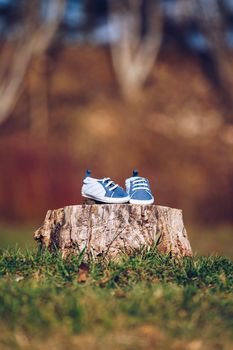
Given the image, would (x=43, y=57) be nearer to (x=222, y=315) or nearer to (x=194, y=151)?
(x=194, y=151)

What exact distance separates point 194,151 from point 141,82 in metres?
3.28

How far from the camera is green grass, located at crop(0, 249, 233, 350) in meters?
4.43

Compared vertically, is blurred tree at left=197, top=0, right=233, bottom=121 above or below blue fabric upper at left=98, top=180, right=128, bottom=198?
above

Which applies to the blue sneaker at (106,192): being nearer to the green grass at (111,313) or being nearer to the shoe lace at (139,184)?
the shoe lace at (139,184)

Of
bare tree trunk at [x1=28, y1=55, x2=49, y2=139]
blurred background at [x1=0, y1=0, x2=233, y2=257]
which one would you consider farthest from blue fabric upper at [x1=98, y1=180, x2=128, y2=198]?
bare tree trunk at [x1=28, y1=55, x2=49, y2=139]

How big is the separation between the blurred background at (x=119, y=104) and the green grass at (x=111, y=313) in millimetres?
9009

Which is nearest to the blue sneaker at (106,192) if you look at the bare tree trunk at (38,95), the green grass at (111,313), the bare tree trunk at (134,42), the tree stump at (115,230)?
the tree stump at (115,230)

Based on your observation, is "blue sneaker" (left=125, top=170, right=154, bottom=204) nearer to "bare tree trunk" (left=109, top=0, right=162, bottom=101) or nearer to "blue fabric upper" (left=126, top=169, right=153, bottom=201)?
"blue fabric upper" (left=126, top=169, right=153, bottom=201)

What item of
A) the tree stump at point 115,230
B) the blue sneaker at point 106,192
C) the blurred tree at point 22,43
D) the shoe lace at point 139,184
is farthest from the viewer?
the blurred tree at point 22,43

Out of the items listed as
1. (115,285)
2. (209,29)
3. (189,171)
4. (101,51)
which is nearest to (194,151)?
(189,171)

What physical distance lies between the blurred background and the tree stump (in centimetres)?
773

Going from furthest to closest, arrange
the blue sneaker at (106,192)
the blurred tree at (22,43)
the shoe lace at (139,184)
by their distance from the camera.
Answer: the blurred tree at (22,43) → the shoe lace at (139,184) → the blue sneaker at (106,192)

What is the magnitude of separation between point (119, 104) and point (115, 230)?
13939 millimetres

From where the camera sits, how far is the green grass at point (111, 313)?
14.5ft
